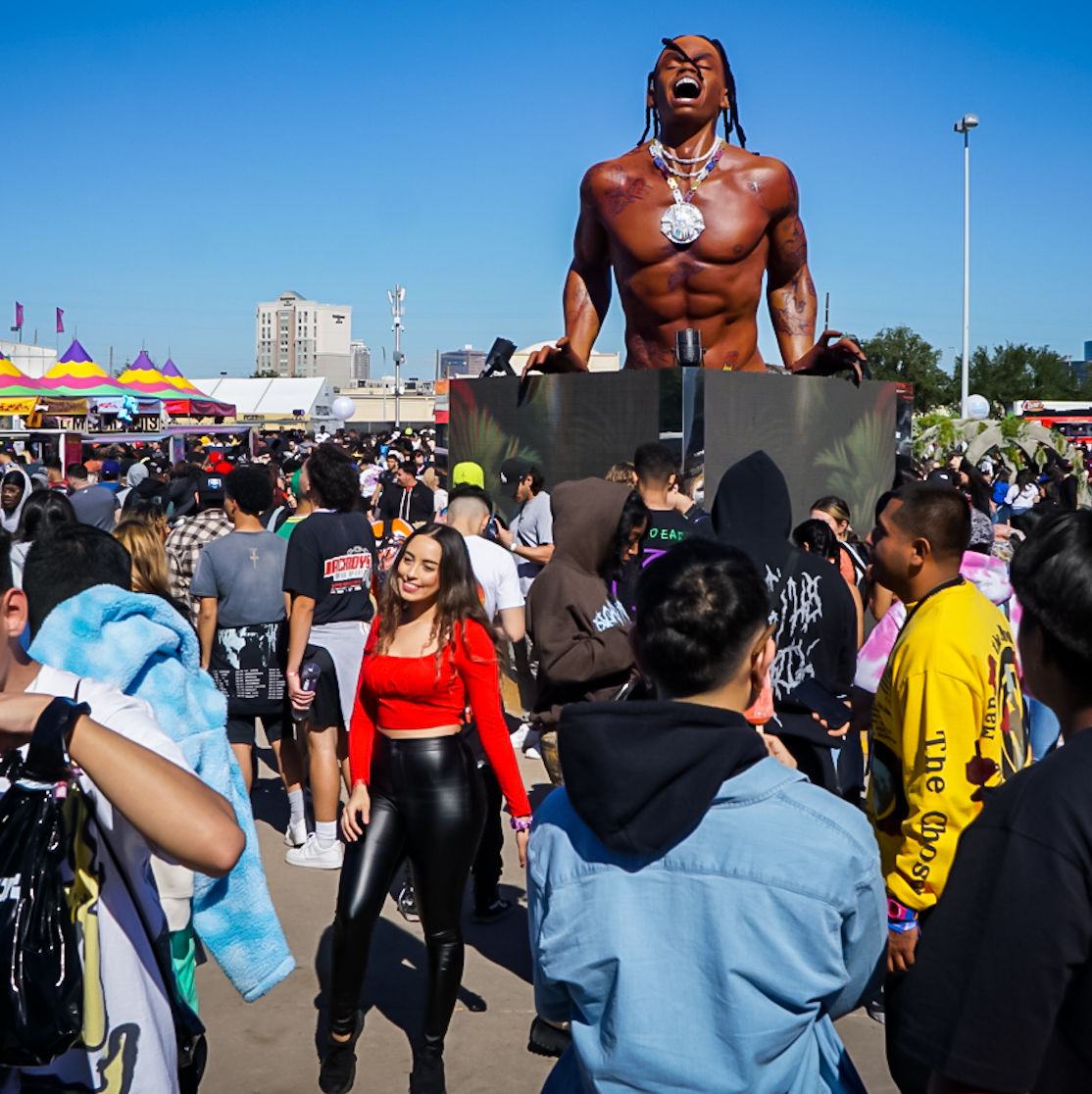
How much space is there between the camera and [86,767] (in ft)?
5.49

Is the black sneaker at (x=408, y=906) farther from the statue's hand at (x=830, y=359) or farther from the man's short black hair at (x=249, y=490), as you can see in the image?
the statue's hand at (x=830, y=359)

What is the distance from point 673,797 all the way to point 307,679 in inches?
151

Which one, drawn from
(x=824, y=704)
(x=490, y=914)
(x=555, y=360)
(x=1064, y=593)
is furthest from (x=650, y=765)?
(x=555, y=360)

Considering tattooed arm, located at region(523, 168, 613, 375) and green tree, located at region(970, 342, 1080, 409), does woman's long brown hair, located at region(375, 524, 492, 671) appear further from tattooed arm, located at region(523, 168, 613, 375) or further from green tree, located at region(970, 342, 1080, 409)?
green tree, located at region(970, 342, 1080, 409)

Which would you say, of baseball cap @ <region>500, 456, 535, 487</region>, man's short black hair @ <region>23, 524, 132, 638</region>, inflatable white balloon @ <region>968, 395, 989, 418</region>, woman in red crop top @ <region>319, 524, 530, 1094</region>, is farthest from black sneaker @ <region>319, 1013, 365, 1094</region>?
inflatable white balloon @ <region>968, 395, 989, 418</region>

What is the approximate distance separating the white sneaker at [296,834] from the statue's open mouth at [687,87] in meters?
5.86

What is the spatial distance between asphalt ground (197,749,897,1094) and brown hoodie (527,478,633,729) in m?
1.05

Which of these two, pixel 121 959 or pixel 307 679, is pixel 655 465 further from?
pixel 121 959

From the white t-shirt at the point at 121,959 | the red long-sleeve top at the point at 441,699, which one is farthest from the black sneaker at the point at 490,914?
the white t-shirt at the point at 121,959

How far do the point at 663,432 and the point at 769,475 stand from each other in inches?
137

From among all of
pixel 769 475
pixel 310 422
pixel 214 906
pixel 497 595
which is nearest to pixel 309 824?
pixel 497 595

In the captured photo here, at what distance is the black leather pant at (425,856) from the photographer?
3641 mm

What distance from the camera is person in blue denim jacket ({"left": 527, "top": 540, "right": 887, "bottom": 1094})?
1766mm

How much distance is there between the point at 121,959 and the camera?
1949 mm
